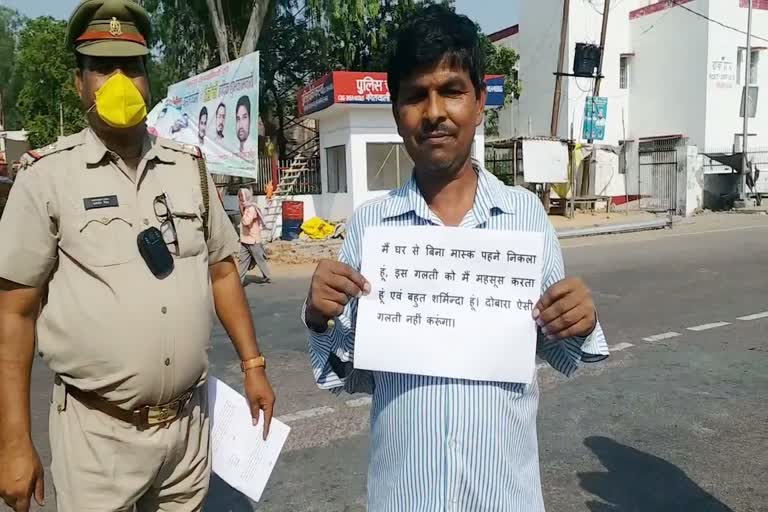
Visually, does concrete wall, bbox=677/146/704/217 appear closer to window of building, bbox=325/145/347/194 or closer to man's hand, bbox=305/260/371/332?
window of building, bbox=325/145/347/194

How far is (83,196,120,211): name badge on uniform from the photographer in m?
1.75

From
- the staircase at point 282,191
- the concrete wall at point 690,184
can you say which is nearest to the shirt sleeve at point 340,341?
the staircase at point 282,191

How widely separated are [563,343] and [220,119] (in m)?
10.1

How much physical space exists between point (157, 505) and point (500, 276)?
4.21 ft

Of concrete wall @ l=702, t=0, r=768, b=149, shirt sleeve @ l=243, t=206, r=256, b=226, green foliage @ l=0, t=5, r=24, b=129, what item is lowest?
shirt sleeve @ l=243, t=206, r=256, b=226

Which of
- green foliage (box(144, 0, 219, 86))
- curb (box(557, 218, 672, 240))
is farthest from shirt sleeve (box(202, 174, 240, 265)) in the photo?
green foliage (box(144, 0, 219, 86))

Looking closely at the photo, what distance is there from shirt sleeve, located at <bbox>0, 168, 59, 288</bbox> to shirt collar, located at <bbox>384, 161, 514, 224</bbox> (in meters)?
0.92

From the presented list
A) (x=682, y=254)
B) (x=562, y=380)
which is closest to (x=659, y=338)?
(x=562, y=380)

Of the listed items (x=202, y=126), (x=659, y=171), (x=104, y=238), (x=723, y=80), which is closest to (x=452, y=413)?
(x=104, y=238)

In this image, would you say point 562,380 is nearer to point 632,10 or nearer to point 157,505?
point 157,505

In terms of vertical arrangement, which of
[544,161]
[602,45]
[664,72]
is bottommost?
[544,161]

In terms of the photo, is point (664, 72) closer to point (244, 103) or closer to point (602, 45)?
point (602, 45)

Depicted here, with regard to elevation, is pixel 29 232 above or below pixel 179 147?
below

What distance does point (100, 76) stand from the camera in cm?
186
